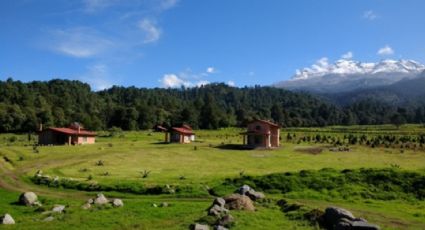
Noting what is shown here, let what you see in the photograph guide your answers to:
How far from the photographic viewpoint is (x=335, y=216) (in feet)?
96.0

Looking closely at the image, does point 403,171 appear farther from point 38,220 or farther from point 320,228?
point 38,220

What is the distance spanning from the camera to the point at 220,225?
2897 centimetres

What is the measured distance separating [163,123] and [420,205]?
6024 inches

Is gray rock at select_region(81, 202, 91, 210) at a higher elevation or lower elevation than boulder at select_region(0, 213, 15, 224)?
higher

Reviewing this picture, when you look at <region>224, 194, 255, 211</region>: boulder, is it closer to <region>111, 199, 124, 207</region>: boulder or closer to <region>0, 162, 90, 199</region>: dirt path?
<region>111, 199, 124, 207</region>: boulder

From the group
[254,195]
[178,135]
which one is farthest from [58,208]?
[178,135]

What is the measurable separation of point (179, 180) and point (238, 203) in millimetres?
16505

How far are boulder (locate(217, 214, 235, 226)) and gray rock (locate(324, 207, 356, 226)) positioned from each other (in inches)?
237

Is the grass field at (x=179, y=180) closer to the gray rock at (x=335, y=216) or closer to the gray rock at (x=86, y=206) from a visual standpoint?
the gray rock at (x=86, y=206)

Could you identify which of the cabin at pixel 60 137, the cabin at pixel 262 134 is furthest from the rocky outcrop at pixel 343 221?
the cabin at pixel 60 137

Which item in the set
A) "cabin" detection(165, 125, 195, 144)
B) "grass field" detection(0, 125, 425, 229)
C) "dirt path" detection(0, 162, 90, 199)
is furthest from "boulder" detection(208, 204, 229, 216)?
"cabin" detection(165, 125, 195, 144)

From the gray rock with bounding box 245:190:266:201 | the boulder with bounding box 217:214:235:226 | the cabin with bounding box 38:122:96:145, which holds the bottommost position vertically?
the boulder with bounding box 217:214:235:226

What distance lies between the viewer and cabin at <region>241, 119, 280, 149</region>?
99812 millimetres

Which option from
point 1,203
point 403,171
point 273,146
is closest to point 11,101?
point 273,146
